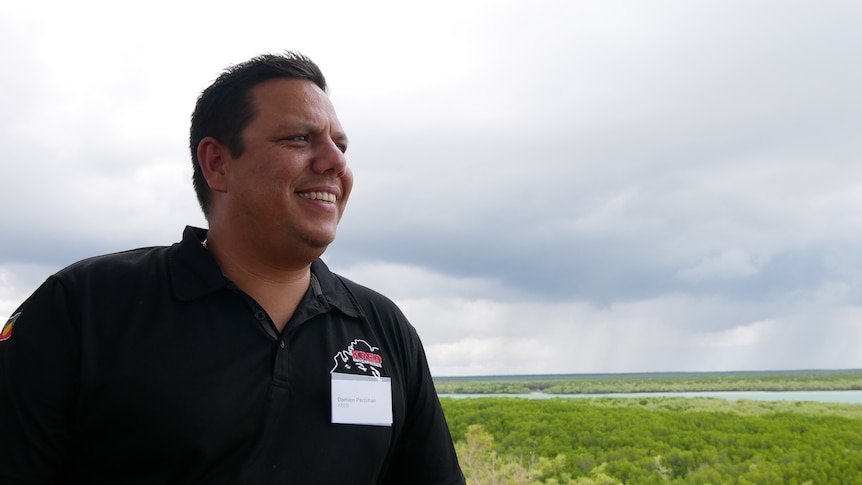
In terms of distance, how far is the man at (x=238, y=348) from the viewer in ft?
5.20

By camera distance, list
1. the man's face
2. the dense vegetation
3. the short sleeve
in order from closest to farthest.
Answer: the short sleeve, the man's face, the dense vegetation

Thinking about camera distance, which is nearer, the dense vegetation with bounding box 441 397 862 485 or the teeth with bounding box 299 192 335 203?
the teeth with bounding box 299 192 335 203

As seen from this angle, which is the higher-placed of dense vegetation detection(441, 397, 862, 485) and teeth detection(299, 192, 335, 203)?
teeth detection(299, 192, 335, 203)

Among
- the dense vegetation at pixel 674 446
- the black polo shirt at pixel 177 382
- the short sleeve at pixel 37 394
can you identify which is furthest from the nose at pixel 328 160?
the dense vegetation at pixel 674 446

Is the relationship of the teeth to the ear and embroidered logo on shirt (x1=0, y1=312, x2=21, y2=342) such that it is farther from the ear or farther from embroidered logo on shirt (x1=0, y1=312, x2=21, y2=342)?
embroidered logo on shirt (x1=0, y1=312, x2=21, y2=342)

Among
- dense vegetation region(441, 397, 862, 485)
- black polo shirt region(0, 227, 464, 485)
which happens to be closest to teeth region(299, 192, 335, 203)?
black polo shirt region(0, 227, 464, 485)

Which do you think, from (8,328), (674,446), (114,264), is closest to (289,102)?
(114,264)

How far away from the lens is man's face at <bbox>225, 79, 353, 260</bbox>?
184 centimetres

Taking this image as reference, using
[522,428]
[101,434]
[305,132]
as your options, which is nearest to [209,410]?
[101,434]

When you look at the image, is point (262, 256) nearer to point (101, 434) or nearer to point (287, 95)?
point (287, 95)

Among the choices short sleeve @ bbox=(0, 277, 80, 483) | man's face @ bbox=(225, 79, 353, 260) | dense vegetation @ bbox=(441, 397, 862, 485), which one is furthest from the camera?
dense vegetation @ bbox=(441, 397, 862, 485)

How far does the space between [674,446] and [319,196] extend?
17.5ft

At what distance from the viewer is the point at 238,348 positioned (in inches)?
69.3

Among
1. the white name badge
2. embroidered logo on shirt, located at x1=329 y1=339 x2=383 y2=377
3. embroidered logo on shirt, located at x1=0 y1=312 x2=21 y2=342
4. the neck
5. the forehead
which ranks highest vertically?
the forehead
